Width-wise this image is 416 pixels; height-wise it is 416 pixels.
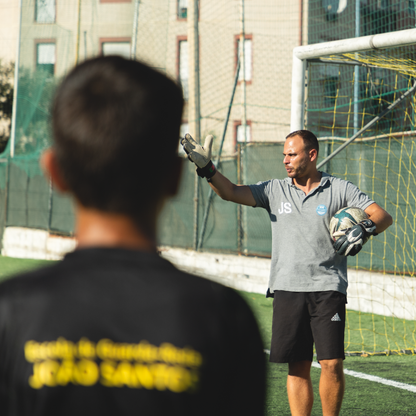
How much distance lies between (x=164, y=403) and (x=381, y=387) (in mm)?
4338

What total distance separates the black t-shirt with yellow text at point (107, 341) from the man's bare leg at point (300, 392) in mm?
3003

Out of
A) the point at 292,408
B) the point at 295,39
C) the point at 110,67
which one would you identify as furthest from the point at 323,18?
the point at 110,67

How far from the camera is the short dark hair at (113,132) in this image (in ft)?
3.14

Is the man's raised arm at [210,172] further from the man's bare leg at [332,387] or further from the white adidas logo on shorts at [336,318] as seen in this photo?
the man's bare leg at [332,387]

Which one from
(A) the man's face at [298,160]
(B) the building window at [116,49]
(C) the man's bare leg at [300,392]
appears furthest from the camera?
(A) the man's face at [298,160]

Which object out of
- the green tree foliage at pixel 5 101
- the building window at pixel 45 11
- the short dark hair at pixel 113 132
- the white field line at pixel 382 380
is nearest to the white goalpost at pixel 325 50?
the white field line at pixel 382 380

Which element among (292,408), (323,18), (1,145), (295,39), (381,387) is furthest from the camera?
(1,145)

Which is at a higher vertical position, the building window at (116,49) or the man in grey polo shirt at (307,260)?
→ the building window at (116,49)

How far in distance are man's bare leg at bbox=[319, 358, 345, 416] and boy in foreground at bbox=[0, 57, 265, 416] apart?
2.89m

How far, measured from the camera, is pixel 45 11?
15.2 meters

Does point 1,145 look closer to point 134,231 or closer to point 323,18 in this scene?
point 323,18

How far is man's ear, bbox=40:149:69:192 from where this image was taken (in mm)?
997

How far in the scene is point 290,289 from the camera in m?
3.90

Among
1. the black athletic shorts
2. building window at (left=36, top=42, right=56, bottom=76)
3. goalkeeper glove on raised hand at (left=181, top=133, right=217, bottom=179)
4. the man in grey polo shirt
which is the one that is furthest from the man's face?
building window at (left=36, top=42, right=56, bottom=76)
